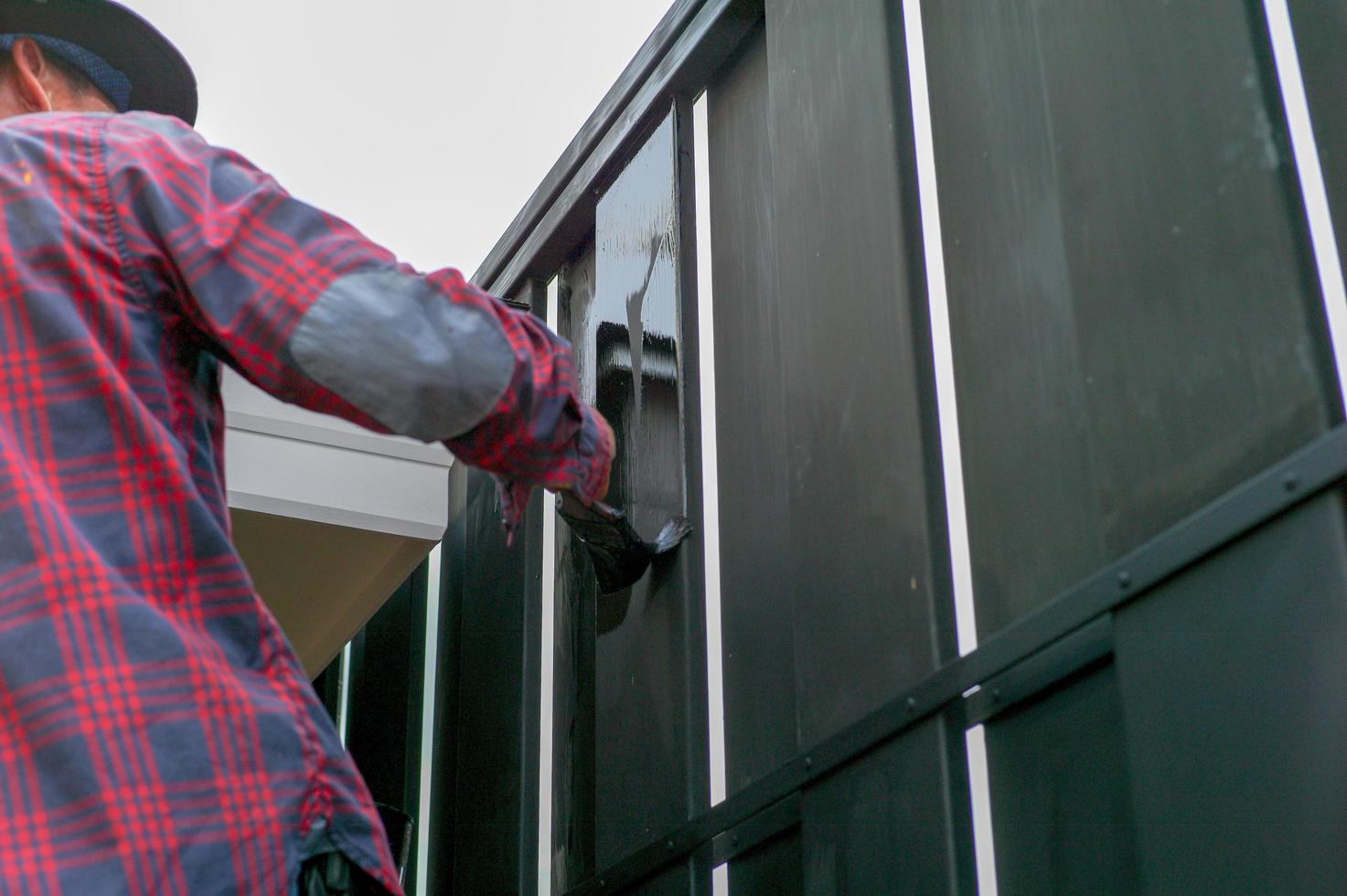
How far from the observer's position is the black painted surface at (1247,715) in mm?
1222

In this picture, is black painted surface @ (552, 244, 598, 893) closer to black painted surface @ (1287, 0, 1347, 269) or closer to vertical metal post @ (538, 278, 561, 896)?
vertical metal post @ (538, 278, 561, 896)

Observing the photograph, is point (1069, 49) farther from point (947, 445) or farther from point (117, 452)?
point (117, 452)

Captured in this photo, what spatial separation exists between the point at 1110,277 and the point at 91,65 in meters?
1.16

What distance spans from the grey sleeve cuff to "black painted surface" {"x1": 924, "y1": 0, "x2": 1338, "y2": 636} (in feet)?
1.96

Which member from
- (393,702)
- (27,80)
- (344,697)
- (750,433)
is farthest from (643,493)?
(344,697)

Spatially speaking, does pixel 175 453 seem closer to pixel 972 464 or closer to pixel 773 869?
pixel 972 464

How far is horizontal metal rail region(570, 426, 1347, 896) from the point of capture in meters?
1.28

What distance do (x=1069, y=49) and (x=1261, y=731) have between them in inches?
30.6

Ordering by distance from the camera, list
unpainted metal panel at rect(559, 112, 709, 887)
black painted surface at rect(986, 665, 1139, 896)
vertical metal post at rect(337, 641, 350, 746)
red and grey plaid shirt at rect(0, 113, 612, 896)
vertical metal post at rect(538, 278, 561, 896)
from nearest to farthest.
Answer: red and grey plaid shirt at rect(0, 113, 612, 896) → black painted surface at rect(986, 665, 1139, 896) → unpainted metal panel at rect(559, 112, 709, 887) → vertical metal post at rect(538, 278, 561, 896) → vertical metal post at rect(337, 641, 350, 746)

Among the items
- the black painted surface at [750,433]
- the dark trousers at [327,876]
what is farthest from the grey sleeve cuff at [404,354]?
the black painted surface at [750,433]

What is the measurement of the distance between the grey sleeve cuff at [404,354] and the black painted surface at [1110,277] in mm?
597

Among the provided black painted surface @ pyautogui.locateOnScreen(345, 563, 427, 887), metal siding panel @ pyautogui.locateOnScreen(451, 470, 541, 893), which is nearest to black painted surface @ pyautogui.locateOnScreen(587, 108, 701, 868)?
metal siding panel @ pyautogui.locateOnScreen(451, 470, 541, 893)

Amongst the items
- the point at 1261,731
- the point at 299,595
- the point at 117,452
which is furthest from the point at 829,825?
the point at 299,595

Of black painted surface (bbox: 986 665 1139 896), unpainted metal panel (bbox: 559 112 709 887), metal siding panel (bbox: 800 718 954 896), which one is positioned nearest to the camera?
black painted surface (bbox: 986 665 1139 896)
